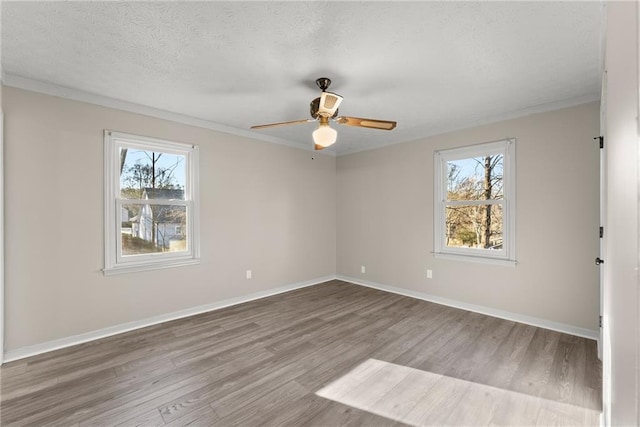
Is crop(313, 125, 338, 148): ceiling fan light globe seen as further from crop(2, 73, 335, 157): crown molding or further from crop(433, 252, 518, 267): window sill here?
crop(433, 252, 518, 267): window sill

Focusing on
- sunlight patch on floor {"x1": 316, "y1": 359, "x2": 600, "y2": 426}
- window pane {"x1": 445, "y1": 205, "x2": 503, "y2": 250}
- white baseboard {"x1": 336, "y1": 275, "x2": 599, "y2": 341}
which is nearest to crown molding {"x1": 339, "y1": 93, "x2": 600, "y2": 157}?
window pane {"x1": 445, "y1": 205, "x2": 503, "y2": 250}

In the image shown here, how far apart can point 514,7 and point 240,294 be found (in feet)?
13.8

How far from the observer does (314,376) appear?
7.55ft

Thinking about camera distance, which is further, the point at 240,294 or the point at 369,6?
the point at 240,294

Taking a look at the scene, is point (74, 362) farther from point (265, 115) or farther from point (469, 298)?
point (469, 298)

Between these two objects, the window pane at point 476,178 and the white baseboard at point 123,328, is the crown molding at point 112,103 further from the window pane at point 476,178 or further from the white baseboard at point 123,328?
the window pane at point 476,178

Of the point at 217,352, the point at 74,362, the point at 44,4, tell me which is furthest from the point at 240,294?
the point at 44,4

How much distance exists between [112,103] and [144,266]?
6.09 feet

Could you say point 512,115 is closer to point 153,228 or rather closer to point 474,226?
point 474,226

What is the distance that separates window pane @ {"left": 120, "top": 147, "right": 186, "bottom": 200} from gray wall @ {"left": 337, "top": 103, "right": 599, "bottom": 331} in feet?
10.4

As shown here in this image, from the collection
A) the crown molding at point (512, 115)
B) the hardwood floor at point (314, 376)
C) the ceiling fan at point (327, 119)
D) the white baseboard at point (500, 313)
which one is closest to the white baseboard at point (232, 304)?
the white baseboard at point (500, 313)

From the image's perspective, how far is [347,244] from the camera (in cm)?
545

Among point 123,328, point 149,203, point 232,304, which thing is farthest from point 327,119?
point 123,328

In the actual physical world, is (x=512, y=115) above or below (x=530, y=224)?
above
